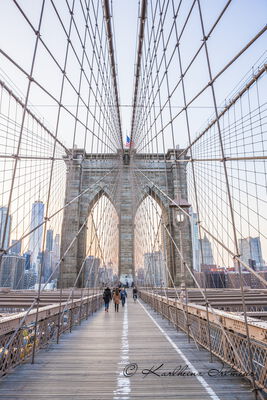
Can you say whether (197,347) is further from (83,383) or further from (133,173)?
(133,173)

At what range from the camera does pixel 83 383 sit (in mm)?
2580

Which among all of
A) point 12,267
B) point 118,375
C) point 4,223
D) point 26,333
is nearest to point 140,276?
point 12,267

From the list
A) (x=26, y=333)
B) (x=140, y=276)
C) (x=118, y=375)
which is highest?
(x=140, y=276)

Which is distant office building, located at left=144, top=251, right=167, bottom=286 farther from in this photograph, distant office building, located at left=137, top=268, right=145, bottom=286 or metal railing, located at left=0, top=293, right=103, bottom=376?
distant office building, located at left=137, top=268, right=145, bottom=286

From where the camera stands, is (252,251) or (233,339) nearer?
(233,339)

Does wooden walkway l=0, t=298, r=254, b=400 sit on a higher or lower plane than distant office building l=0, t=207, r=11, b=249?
lower

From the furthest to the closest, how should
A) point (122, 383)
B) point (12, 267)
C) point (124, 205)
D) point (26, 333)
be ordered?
point (124, 205)
point (12, 267)
point (26, 333)
point (122, 383)

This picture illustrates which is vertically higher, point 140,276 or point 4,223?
point 4,223

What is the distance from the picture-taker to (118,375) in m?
2.82

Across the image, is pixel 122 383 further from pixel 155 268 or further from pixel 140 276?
pixel 140 276

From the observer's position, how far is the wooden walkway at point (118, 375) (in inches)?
90.9

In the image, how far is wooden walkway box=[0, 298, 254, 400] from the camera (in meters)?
2.31

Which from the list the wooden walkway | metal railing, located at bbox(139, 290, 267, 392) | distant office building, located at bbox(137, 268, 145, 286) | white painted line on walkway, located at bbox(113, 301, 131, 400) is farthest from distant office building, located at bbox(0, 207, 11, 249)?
distant office building, located at bbox(137, 268, 145, 286)

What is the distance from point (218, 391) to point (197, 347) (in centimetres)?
165
